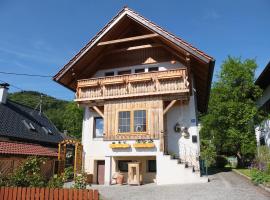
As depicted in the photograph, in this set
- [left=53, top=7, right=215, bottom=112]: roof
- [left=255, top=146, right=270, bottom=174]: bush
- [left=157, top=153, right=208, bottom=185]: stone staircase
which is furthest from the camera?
[left=53, top=7, right=215, bottom=112]: roof

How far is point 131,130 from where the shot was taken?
55.6 ft

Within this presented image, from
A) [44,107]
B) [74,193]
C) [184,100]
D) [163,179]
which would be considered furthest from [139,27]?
[44,107]

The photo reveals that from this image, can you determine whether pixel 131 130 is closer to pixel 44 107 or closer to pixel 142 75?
pixel 142 75

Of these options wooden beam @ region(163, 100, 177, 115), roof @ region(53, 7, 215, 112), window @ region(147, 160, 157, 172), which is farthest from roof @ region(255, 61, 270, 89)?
window @ region(147, 160, 157, 172)

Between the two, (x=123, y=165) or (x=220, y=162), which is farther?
(x=220, y=162)

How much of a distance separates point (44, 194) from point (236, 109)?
62.9ft

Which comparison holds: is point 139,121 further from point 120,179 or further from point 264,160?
point 264,160

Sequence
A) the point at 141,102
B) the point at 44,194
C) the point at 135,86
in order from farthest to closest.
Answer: the point at 135,86 → the point at 141,102 → the point at 44,194

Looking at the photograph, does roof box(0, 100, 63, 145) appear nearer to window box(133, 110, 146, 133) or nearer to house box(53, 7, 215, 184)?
house box(53, 7, 215, 184)

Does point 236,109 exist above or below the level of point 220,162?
above

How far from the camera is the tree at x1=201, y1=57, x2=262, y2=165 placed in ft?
78.3

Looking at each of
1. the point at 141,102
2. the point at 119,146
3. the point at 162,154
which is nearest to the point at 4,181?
the point at 119,146

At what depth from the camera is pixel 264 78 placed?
74.6 ft

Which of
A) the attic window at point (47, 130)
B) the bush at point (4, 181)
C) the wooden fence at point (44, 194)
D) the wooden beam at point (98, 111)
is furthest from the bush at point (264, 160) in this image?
the attic window at point (47, 130)
